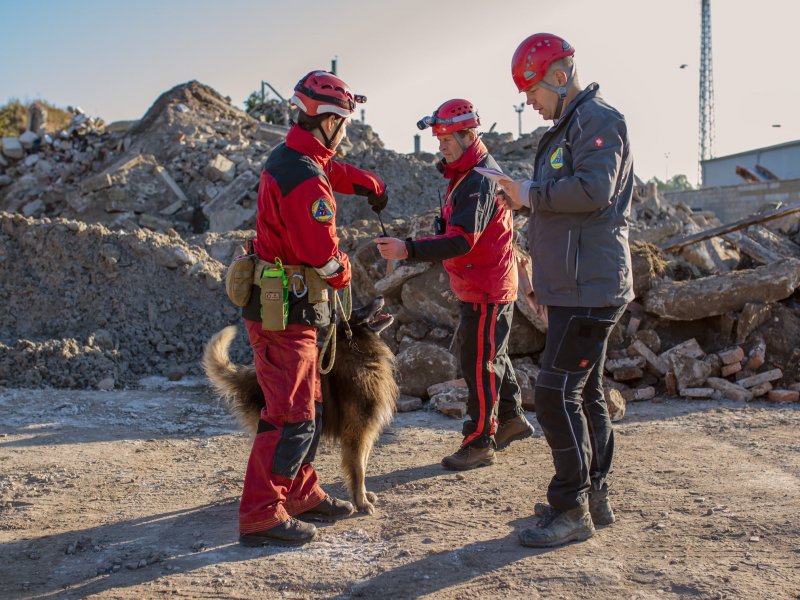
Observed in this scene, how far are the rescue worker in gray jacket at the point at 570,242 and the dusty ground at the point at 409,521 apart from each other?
39 cm

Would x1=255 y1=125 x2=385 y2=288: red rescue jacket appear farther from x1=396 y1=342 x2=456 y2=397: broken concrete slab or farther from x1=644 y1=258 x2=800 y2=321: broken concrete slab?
x1=644 y1=258 x2=800 y2=321: broken concrete slab

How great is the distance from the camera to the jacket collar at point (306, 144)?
4.03m

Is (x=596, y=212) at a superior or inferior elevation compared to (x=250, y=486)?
superior

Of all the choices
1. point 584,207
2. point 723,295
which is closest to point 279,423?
point 584,207

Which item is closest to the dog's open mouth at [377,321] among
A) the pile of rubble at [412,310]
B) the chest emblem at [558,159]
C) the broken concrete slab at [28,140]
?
the chest emblem at [558,159]

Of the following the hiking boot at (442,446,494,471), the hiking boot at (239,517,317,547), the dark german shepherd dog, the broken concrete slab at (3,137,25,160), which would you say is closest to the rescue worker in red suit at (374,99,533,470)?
the hiking boot at (442,446,494,471)

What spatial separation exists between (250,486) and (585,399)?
1827 mm

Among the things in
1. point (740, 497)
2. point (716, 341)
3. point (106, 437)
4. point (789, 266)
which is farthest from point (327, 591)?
point (789, 266)

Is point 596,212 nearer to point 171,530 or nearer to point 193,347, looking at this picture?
point 171,530

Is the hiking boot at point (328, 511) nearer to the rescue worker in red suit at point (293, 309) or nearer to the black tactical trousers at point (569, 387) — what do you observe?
the rescue worker in red suit at point (293, 309)

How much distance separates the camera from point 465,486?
4.91 m

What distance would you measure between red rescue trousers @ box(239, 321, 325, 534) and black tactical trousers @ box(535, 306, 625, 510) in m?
1.21

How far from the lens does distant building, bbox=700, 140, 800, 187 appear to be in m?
30.7

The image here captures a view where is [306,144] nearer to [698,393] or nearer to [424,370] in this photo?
[424,370]
